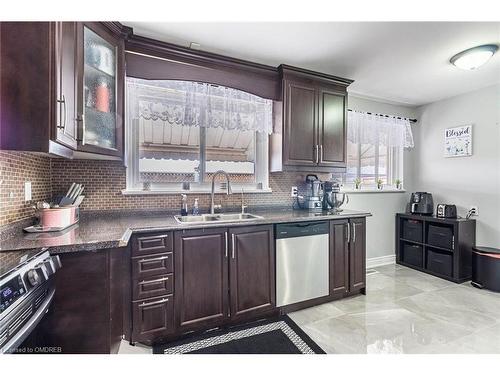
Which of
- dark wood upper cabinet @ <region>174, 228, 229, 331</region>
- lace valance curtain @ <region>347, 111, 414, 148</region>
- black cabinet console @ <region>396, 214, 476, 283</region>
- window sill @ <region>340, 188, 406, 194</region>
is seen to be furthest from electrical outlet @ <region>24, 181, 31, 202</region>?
black cabinet console @ <region>396, 214, 476, 283</region>

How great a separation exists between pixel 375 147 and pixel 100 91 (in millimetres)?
3591

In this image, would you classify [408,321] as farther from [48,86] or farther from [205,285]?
[48,86]

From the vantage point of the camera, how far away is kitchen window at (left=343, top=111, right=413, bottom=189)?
3430 mm

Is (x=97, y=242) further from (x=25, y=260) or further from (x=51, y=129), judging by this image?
(x=51, y=129)

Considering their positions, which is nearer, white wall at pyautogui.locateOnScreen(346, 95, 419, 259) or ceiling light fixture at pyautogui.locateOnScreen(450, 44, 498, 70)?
ceiling light fixture at pyautogui.locateOnScreen(450, 44, 498, 70)

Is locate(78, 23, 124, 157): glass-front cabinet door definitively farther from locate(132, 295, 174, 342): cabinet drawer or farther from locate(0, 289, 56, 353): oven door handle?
locate(132, 295, 174, 342): cabinet drawer

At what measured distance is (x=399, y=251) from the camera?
3.73 m

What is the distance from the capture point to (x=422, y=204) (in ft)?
11.6

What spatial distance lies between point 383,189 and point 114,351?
12.3ft

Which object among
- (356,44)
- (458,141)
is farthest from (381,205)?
(356,44)

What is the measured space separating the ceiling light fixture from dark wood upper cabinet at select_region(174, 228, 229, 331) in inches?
104
